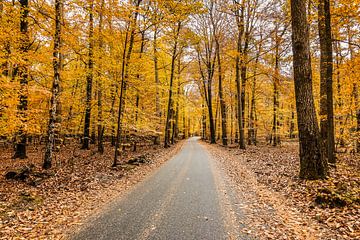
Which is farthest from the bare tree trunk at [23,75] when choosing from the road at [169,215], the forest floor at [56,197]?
the road at [169,215]

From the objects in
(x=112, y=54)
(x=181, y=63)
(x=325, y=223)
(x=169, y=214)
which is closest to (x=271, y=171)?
(x=325, y=223)

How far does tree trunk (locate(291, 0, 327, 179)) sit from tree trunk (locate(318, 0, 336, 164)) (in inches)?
93.8

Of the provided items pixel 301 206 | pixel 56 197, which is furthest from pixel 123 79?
pixel 301 206

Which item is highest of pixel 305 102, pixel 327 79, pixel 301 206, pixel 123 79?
pixel 123 79

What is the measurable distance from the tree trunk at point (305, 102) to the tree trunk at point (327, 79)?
7.81 ft

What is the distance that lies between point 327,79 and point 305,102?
2.97 m

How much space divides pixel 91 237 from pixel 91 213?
1400mm

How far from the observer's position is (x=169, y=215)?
17.6 feet

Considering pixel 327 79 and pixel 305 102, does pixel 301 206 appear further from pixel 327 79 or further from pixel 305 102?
pixel 327 79

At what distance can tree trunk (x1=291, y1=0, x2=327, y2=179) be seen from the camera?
7699mm

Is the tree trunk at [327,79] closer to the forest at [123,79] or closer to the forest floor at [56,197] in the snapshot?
the forest at [123,79]

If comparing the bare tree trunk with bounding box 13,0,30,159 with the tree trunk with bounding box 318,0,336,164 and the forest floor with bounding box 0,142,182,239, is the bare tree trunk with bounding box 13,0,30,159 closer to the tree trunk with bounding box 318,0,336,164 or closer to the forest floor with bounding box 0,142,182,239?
the forest floor with bounding box 0,142,182,239

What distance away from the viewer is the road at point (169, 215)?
14.8 ft

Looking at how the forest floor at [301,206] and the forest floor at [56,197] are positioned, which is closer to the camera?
the forest floor at [301,206]
